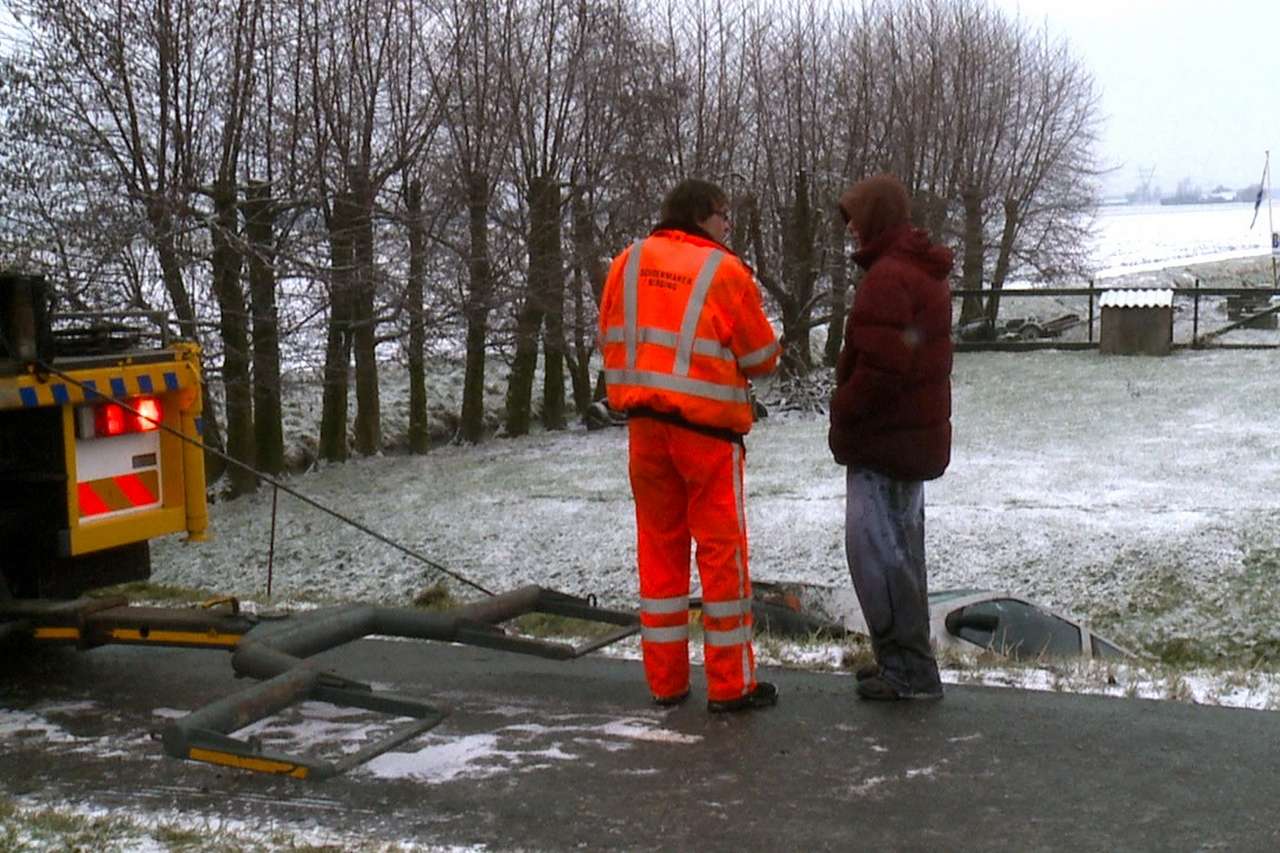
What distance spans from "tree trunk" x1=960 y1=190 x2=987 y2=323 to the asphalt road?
32115mm

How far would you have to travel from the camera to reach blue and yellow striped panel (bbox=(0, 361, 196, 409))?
6.12 meters

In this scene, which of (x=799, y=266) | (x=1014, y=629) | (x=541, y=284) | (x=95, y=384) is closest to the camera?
(x=95, y=384)

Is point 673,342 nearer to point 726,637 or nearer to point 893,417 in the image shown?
point 893,417

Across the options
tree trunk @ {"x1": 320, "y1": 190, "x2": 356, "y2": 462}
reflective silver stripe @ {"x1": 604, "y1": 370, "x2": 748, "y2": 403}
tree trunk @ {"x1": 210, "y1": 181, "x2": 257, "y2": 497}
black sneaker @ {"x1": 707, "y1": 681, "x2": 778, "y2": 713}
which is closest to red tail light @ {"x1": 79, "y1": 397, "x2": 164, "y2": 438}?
reflective silver stripe @ {"x1": 604, "y1": 370, "x2": 748, "y2": 403}

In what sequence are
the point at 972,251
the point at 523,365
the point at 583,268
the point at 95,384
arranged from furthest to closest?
the point at 972,251 → the point at 523,365 → the point at 583,268 → the point at 95,384

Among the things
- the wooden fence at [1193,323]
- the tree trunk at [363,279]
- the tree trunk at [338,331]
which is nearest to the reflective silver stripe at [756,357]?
the tree trunk at [338,331]

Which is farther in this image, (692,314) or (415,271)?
(415,271)

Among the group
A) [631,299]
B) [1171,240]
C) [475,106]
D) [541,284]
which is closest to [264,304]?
[475,106]

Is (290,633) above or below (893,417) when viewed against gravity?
below

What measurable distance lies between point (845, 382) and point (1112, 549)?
763 centimetres

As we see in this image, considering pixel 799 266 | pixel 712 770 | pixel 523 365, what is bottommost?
pixel 712 770

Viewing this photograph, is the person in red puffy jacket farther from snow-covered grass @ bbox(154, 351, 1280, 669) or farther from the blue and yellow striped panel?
snow-covered grass @ bbox(154, 351, 1280, 669)

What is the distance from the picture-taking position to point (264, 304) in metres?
17.7

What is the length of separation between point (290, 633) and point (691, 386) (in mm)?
1743
